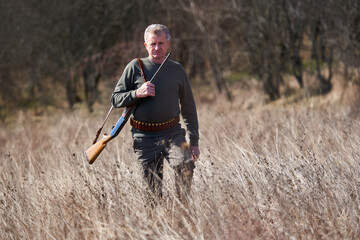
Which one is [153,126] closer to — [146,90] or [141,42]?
[146,90]

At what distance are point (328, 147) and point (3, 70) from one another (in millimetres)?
12175

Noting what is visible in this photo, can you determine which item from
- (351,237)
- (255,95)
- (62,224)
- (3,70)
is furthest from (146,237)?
(3,70)

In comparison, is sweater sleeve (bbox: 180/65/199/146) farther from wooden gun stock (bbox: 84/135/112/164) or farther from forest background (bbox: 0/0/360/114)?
forest background (bbox: 0/0/360/114)

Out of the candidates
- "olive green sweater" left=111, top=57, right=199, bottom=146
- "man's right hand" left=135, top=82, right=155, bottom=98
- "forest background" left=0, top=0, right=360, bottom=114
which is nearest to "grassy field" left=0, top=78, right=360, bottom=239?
"olive green sweater" left=111, top=57, right=199, bottom=146

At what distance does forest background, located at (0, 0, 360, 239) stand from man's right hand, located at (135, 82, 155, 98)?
0.60 m

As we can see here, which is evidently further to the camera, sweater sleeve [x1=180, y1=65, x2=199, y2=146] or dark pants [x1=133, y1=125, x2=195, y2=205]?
sweater sleeve [x1=180, y1=65, x2=199, y2=146]

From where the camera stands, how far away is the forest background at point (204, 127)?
2.89 m

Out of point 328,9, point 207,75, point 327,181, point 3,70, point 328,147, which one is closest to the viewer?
point 327,181

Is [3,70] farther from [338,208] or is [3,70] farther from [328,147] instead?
[338,208]

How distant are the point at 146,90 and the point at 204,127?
3.29m

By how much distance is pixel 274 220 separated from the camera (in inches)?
108

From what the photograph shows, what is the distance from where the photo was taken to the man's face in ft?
10.2

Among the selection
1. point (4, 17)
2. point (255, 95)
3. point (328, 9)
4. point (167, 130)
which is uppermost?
point (4, 17)

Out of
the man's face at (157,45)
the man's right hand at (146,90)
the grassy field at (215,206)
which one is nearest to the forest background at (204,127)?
the grassy field at (215,206)
